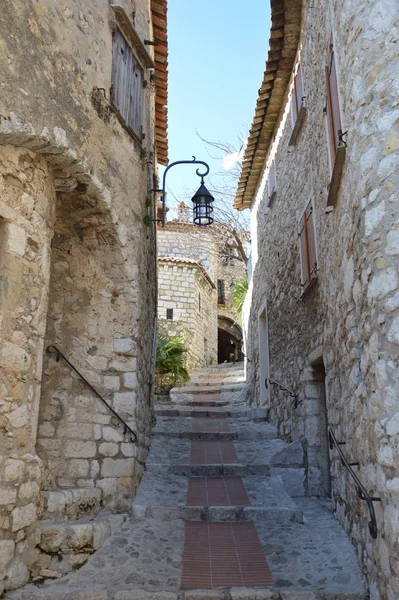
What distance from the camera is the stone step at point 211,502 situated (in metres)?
5.34

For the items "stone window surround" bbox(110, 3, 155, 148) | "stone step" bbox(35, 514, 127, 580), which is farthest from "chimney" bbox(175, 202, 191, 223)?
"stone step" bbox(35, 514, 127, 580)

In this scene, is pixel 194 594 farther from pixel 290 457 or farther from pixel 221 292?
pixel 221 292

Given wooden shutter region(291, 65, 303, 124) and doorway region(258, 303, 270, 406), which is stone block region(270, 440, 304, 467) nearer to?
doorway region(258, 303, 270, 406)

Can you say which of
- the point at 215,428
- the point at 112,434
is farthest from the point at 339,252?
the point at 215,428

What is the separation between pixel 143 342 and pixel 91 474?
5.60ft

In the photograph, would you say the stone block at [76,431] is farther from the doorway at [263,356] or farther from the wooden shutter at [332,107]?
the doorway at [263,356]

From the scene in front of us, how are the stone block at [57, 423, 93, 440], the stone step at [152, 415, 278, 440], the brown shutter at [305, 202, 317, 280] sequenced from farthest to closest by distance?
1. the stone step at [152, 415, 278, 440]
2. the brown shutter at [305, 202, 317, 280]
3. the stone block at [57, 423, 93, 440]

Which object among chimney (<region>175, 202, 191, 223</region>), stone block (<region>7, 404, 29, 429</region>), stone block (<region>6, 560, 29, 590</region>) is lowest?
stone block (<region>6, 560, 29, 590</region>)

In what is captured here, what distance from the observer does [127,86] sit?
6.01 metres

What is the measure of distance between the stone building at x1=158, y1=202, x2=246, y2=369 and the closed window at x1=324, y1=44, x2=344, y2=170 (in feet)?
41.1

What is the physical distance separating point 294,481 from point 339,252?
294 cm

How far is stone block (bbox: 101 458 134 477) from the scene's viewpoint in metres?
5.22

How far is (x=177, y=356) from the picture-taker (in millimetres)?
14180

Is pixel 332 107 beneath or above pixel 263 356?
above
